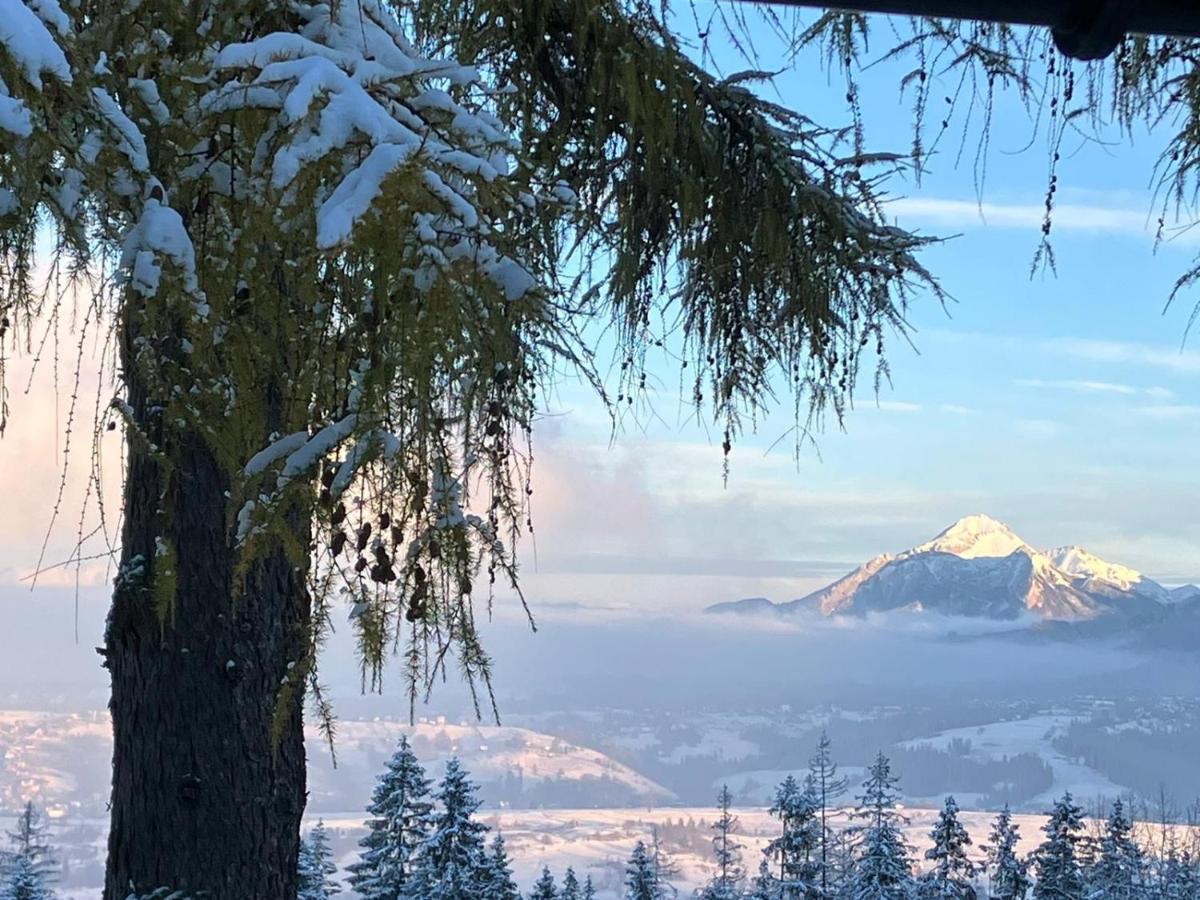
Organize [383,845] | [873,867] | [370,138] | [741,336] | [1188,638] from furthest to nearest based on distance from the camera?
[1188,638], [873,867], [383,845], [741,336], [370,138]

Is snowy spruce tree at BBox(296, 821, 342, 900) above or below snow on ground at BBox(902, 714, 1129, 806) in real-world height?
above

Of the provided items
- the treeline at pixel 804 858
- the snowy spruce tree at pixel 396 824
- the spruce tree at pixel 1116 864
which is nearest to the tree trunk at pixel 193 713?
the treeline at pixel 804 858

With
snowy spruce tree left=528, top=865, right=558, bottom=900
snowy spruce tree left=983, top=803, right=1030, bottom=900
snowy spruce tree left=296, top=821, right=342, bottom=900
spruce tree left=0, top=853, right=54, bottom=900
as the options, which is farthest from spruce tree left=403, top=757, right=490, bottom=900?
snowy spruce tree left=983, top=803, right=1030, bottom=900

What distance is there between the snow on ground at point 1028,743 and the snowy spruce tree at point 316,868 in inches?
4966

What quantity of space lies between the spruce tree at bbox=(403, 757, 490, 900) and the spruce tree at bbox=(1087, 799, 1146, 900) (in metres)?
12.8

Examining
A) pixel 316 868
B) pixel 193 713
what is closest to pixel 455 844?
pixel 316 868

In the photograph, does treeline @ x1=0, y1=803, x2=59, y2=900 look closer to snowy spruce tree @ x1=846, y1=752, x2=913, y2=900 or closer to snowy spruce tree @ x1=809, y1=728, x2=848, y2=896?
snowy spruce tree @ x1=846, y1=752, x2=913, y2=900

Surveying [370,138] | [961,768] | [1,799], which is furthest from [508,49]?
[961,768]

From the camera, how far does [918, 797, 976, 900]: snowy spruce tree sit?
18.5m

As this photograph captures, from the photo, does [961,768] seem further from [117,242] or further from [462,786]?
[117,242]

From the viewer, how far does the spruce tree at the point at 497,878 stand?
41.4 feet

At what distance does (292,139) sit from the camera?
0.85 metres

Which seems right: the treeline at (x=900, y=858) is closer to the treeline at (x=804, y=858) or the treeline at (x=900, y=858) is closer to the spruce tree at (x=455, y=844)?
the treeline at (x=804, y=858)

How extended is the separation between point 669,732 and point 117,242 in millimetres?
157682
